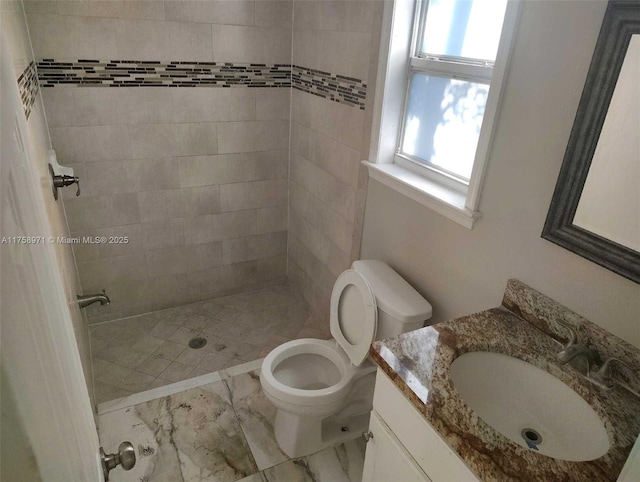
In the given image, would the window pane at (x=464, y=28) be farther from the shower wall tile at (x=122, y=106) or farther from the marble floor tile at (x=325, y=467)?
the marble floor tile at (x=325, y=467)

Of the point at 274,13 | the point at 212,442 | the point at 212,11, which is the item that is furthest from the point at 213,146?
the point at 212,442

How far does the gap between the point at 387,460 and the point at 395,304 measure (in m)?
0.59

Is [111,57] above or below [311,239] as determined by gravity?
above

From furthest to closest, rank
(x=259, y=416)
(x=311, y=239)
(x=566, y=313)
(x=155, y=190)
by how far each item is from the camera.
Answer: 1. (x=311, y=239)
2. (x=155, y=190)
3. (x=259, y=416)
4. (x=566, y=313)

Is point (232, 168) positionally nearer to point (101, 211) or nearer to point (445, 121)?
point (101, 211)

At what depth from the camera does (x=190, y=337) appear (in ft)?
9.02

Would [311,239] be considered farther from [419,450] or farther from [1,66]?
[1,66]

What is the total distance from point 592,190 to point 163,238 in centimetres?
239

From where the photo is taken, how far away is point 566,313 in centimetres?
125

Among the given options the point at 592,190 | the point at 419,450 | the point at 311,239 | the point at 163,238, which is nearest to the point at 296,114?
the point at 311,239

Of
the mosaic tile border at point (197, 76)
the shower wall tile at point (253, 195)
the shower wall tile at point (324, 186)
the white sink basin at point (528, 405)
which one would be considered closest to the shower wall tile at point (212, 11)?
the mosaic tile border at point (197, 76)

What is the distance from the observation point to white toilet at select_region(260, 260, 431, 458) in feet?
5.82

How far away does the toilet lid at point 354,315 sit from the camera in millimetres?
1789

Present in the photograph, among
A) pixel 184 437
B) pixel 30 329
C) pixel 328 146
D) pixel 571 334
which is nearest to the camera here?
pixel 30 329
